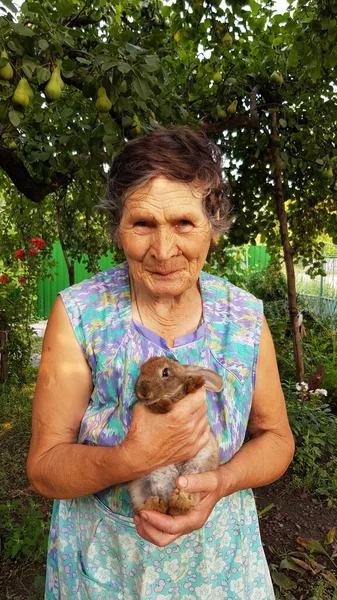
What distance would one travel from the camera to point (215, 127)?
12.1 feet

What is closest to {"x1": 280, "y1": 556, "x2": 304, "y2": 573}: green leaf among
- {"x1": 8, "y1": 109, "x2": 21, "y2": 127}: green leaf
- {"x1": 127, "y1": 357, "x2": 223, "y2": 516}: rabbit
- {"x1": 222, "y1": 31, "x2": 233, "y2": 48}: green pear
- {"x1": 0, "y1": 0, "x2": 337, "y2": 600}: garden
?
{"x1": 0, "y1": 0, "x2": 337, "y2": 600}: garden

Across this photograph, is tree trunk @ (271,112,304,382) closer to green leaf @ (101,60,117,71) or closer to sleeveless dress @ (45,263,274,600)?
green leaf @ (101,60,117,71)

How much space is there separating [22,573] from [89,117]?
2.92 metres

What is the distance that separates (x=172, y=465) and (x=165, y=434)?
0.16m

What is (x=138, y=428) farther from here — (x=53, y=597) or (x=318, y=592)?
(x=318, y=592)

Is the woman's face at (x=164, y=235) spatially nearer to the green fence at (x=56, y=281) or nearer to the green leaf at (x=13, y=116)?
the green leaf at (x=13, y=116)

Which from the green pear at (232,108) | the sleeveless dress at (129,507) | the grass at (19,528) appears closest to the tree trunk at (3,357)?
the grass at (19,528)

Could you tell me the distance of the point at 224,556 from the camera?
4.75 ft

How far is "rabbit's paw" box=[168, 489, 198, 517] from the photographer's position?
1.21m

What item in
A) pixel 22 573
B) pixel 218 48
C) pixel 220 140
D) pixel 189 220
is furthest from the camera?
pixel 220 140

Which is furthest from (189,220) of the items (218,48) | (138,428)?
(218,48)

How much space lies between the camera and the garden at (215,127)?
215cm

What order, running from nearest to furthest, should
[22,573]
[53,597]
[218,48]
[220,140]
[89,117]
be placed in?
[53,597]
[89,117]
[22,573]
[218,48]
[220,140]

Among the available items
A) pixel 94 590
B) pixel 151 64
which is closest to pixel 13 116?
pixel 151 64
